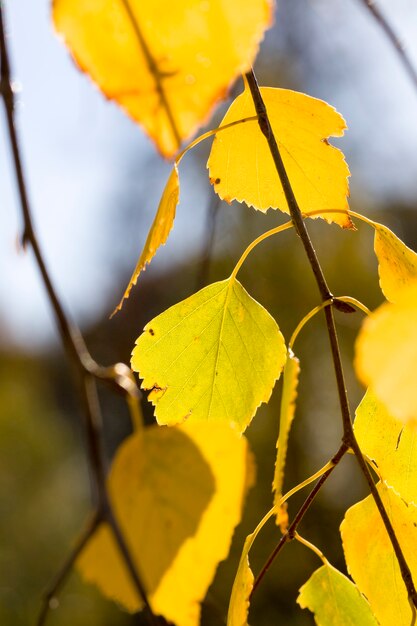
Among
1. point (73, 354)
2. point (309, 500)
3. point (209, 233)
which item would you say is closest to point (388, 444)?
point (309, 500)

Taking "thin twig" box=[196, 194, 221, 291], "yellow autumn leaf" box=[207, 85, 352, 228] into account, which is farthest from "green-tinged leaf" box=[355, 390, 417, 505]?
"thin twig" box=[196, 194, 221, 291]

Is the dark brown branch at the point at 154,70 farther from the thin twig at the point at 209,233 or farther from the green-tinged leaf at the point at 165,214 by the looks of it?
the thin twig at the point at 209,233

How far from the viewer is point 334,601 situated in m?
0.37

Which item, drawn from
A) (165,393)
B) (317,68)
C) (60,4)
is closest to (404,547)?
(165,393)

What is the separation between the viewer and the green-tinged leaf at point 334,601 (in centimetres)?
36

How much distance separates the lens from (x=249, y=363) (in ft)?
1.18

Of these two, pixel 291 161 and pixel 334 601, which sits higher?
pixel 291 161

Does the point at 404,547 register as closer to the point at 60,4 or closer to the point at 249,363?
the point at 249,363

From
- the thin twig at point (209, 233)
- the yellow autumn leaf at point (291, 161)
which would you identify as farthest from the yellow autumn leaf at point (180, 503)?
the thin twig at point (209, 233)

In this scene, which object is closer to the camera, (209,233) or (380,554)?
(380,554)

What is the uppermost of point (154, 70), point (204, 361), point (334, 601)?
point (154, 70)

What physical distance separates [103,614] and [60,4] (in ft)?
13.5

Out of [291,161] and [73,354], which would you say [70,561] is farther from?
[291,161]

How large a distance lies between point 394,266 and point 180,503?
0.15 metres
